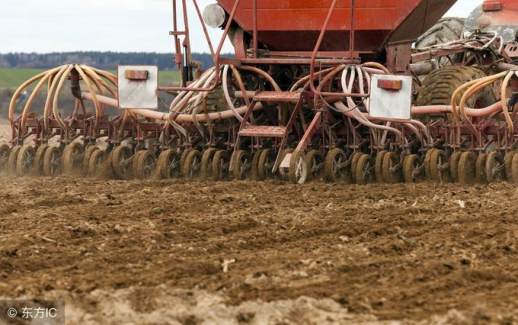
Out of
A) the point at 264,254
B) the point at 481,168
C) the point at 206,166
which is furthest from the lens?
the point at 206,166

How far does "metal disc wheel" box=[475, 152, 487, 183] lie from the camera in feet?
34.9

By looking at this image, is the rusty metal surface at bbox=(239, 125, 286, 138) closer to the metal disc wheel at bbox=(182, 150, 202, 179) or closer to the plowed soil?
the metal disc wheel at bbox=(182, 150, 202, 179)

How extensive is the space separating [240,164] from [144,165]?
900 mm

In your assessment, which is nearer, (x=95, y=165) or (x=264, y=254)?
(x=264, y=254)

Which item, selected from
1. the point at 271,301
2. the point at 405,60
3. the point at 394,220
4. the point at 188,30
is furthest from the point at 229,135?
the point at 271,301

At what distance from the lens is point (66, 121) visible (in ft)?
39.7

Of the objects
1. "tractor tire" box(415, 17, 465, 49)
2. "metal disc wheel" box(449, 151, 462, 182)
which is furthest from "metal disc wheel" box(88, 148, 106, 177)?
"tractor tire" box(415, 17, 465, 49)

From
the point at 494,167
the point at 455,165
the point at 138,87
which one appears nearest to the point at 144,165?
the point at 138,87

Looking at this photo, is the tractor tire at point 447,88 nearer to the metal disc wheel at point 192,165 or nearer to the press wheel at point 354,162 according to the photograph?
the press wheel at point 354,162

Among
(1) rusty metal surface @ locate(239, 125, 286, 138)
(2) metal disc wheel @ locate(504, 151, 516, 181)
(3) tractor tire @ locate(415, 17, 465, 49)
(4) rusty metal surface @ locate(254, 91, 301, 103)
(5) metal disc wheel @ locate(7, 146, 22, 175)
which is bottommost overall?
(5) metal disc wheel @ locate(7, 146, 22, 175)

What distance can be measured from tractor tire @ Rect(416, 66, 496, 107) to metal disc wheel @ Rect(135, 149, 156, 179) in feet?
8.87

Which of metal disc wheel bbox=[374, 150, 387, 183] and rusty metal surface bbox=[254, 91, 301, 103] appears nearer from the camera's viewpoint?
metal disc wheel bbox=[374, 150, 387, 183]

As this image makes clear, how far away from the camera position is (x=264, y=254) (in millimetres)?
6797

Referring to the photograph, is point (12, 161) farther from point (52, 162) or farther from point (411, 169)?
point (411, 169)
